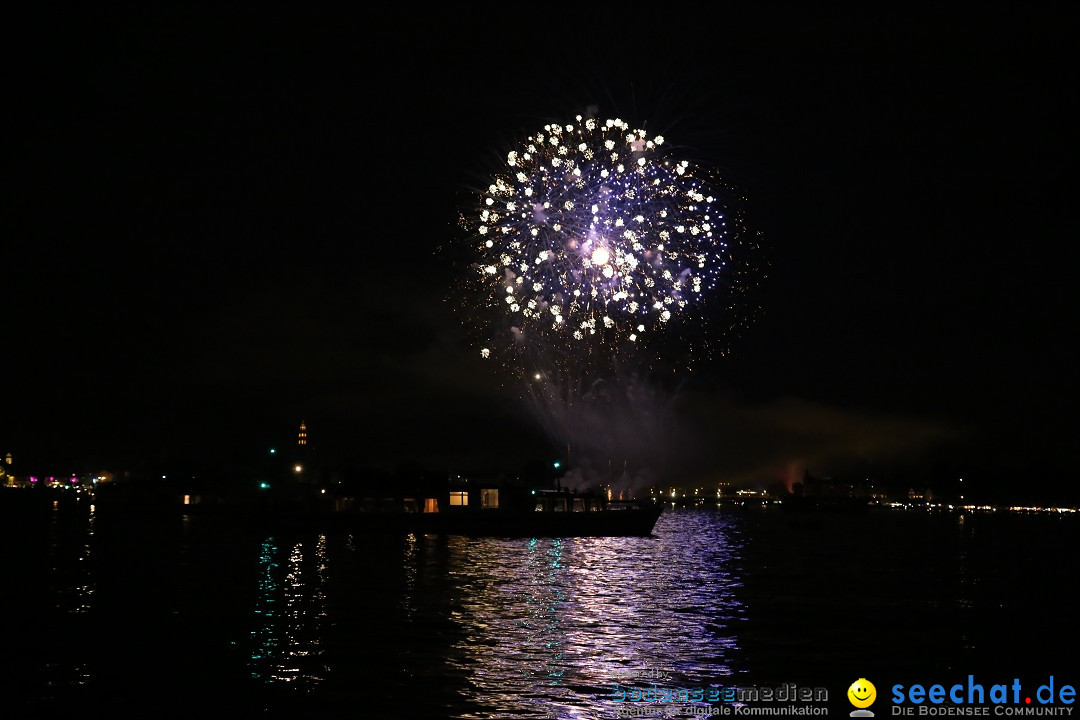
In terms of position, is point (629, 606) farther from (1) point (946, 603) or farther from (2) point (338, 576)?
(2) point (338, 576)

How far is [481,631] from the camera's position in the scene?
3173 cm

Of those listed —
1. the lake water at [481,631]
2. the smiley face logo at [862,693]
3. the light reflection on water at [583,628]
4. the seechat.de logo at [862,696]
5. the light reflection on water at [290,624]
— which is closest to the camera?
the seechat.de logo at [862,696]

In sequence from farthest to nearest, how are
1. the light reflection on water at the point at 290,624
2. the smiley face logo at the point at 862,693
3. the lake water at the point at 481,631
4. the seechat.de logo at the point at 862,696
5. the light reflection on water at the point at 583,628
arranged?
the light reflection on water at the point at 290,624, the light reflection on water at the point at 583,628, the lake water at the point at 481,631, the smiley face logo at the point at 862,693, the seechat.de logo at the point at 862,696

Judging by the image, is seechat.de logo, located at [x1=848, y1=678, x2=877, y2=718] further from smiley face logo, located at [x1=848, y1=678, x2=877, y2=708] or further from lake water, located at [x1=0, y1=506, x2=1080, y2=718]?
lake water, located at [x1=0, y1=506, x2=1080, y2=718]

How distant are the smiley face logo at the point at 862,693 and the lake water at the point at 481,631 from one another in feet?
1.10

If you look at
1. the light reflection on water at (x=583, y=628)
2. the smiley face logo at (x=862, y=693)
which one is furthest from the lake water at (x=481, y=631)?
the smiley face logo at (x=862, y=693)

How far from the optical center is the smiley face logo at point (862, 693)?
22344 millimetres

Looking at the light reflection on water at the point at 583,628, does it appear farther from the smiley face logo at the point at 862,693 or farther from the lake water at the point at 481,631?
the smiley face logo at the point at 862,693

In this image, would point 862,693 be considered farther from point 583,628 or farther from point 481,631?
point 481,631

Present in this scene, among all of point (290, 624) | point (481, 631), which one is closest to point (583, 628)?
point (481, 631)

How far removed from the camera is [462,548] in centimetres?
7375

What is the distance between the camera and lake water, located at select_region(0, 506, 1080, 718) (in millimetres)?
22953

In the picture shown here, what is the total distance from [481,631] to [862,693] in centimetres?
1292

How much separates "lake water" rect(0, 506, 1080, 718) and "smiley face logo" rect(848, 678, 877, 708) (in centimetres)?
34
